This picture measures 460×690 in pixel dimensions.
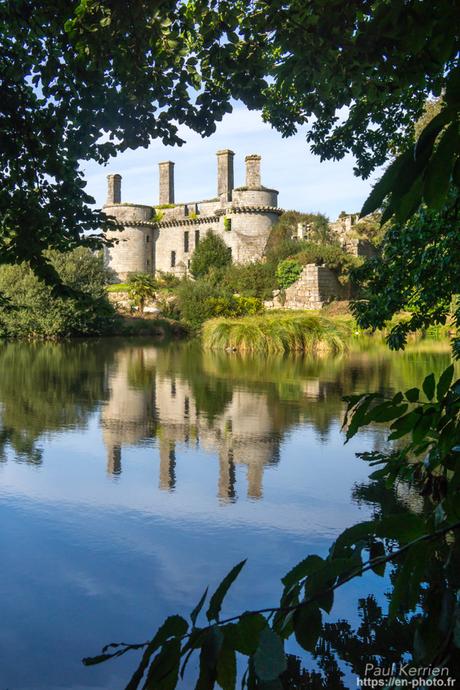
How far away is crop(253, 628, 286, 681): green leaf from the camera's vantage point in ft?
2.52

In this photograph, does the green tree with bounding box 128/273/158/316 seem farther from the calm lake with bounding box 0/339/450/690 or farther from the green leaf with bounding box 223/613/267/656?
the green leaf with bounding box 223/613/267/656

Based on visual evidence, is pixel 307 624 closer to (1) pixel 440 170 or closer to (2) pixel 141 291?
(1) pixel 440 170

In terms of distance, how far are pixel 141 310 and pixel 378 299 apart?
98.8 feet

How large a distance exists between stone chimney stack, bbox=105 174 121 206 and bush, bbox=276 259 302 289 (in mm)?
17544

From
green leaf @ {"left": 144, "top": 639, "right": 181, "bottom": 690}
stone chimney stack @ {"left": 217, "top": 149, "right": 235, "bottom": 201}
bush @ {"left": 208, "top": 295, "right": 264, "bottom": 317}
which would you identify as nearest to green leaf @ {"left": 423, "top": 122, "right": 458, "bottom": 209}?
green leaf @ {"left": 144, "top": 639, "right": 181, "bottom": 690}

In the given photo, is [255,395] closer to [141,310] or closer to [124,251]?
[141,310]

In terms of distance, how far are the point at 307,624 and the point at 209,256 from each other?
4275 cm

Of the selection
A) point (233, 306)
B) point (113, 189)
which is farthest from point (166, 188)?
point (233, 306)

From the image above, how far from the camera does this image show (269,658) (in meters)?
0.78

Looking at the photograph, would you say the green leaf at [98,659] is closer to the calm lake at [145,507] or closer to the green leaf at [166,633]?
the green leaf at [166,633]

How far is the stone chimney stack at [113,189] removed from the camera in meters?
48.2

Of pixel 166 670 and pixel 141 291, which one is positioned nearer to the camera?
pixel 166 670

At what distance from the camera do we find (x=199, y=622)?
3061 millimetres

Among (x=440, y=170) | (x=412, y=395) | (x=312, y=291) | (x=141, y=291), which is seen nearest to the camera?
(x=440, y=170)
